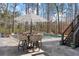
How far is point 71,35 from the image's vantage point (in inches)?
261

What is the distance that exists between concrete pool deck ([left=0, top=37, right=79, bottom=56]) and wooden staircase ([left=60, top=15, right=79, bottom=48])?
16 cm

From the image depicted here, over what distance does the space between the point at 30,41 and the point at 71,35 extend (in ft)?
3.61

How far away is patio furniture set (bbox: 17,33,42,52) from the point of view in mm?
6441

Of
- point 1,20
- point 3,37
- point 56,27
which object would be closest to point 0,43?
point 3,37

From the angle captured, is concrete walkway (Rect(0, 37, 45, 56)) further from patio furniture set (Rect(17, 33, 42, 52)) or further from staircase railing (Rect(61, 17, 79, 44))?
staircase railing (Rect(61, 17, 79, 44))

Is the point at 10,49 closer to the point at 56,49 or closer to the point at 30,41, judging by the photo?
the point at 30,41

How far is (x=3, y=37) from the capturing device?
6.43 metres

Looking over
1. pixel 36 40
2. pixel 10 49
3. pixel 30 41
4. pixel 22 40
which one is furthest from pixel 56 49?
pixel 10 49

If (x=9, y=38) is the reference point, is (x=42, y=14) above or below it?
above

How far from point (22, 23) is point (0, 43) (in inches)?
29.9

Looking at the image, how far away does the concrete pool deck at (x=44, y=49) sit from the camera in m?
6.36

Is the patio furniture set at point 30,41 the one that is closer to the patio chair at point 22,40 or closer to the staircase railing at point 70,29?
the patio chair at point 22,40

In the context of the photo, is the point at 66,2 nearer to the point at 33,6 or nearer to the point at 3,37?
the point at 33,6

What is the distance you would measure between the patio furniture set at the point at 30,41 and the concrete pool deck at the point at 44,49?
0.11 metres
